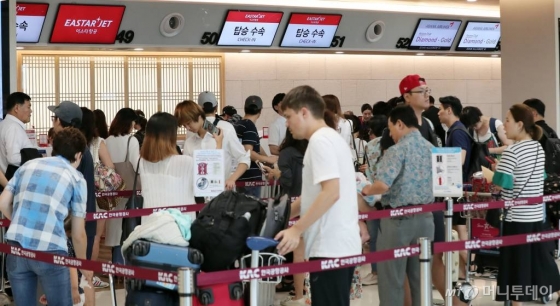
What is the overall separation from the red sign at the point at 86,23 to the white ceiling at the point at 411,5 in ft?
4.29

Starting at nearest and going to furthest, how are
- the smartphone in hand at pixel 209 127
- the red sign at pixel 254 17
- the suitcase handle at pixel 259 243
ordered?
the suitcase handle at pixel 259 243
the smartphone in hand at pixel 209 127
the red sign at pixel 254 17

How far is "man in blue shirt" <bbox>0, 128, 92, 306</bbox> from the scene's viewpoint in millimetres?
5086

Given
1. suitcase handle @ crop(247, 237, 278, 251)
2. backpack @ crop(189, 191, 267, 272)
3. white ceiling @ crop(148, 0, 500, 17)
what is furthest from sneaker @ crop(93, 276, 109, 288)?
white ceiling @ crop(148, 0, 500, 17)

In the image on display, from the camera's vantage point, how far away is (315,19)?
13836 mm

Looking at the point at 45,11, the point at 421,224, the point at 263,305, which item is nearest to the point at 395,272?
the point at 421,224

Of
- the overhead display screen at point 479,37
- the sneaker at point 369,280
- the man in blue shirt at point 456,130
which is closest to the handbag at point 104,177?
the sneaker at point 369,280

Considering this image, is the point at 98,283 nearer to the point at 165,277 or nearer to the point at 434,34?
the point at 165,277

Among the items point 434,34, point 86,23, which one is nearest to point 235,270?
point 86,23

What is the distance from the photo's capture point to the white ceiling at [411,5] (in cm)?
1367

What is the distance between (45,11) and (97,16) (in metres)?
0.69

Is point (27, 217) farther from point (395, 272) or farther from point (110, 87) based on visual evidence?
point (110, 87)

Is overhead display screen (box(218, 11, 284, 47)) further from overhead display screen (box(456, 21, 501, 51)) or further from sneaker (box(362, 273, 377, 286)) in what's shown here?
sneaker (box(362, 273, 377, 286))

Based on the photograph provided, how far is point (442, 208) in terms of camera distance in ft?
21.1

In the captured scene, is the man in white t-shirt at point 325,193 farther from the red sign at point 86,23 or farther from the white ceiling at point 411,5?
the white ceiling at point 411,5
